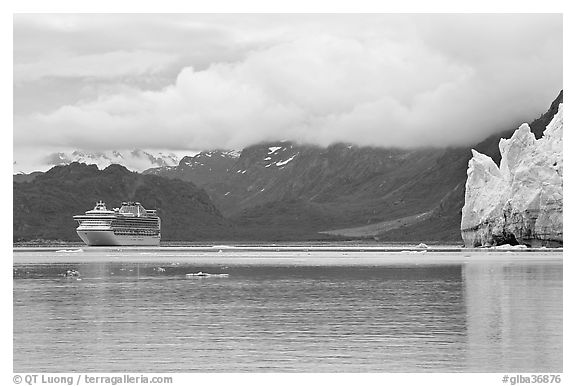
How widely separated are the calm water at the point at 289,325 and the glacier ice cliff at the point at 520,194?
134 ft

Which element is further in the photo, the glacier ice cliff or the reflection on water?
the glacier ice cliff

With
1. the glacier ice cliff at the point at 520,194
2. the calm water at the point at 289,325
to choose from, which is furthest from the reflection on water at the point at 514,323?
the glacier ice cliff at the point at 520,194

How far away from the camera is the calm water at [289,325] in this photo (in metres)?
24.1

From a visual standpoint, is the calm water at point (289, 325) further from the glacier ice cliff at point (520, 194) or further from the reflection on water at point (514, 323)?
the glacier ice cliff at point (520, 194)

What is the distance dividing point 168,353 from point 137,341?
2.52 metres

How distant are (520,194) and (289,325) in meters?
67.5

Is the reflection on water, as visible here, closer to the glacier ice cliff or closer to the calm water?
the calm water

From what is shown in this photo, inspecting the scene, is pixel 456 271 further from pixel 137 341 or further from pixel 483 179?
pixel 483 179

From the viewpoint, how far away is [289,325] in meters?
30.6

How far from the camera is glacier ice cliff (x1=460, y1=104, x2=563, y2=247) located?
9012 cm

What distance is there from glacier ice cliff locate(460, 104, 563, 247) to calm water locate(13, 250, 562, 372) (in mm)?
40896

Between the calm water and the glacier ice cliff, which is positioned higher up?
the glacier ice cliff

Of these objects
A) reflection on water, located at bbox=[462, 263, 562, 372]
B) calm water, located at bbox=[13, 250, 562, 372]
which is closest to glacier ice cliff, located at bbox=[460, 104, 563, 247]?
reflection on water, located at bbox=[462, 263, 562, 372]

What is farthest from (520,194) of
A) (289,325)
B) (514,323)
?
(289,325)
